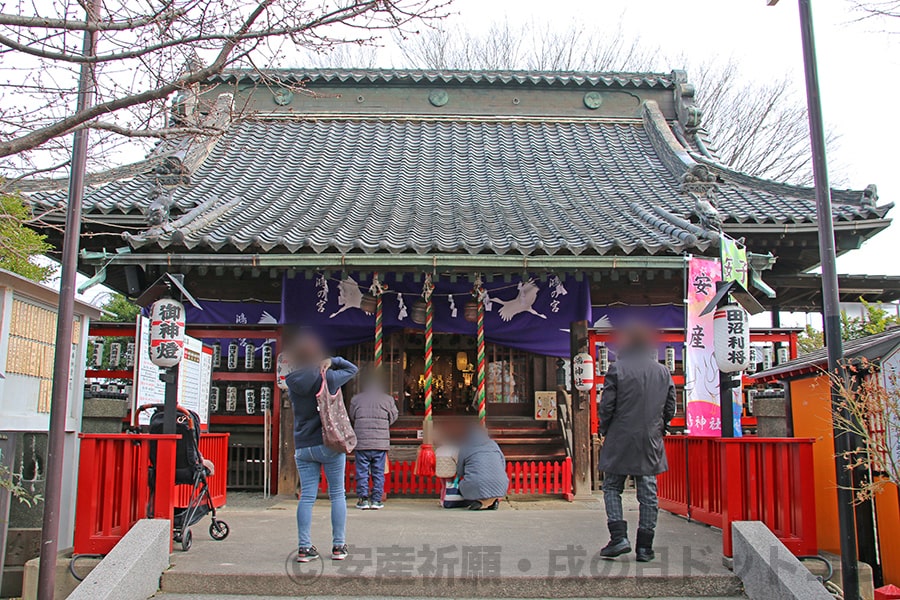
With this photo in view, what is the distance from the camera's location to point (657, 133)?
1410 cm

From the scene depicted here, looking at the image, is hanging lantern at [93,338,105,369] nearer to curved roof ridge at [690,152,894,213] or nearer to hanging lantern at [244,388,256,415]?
hanging lantern at [244,388,256,415]

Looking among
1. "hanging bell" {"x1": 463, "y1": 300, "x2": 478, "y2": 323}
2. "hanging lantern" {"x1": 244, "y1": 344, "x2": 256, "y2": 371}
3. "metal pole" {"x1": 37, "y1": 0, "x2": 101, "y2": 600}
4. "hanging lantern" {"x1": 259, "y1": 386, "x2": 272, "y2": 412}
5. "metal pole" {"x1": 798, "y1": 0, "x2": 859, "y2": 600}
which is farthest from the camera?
"hanging lantern" {"x1": 244, "y1": 344, "x2": 256, "y2": 371}

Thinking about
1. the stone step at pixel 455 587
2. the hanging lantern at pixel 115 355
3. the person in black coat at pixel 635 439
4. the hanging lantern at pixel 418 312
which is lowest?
the stone step at pixel 455 587

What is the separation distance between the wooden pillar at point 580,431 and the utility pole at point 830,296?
202 inches

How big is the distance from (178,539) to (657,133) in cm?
1112

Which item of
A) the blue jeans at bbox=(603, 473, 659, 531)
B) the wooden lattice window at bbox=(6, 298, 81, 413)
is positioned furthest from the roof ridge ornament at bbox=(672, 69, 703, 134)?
the wooden lattice window at bbox=(6, 298, 81, 413)

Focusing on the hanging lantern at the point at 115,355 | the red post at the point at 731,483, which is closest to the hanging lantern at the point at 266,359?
the hanging lantern at the point at 115,355

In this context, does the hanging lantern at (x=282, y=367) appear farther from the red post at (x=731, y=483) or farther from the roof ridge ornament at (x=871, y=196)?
the roof ridge ornament at (x=871, y=196)

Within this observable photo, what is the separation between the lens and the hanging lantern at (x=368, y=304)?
10816 millimetres

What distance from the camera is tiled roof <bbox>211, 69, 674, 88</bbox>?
15148mm

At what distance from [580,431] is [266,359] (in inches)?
216

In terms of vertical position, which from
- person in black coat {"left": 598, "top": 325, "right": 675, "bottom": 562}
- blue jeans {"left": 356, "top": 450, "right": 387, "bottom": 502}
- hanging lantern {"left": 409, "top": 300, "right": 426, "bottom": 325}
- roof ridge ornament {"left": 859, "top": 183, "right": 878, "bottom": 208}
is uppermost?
roof ridge ornament {"left": 859, "top": 183, "right": 878, "bottom": 208}

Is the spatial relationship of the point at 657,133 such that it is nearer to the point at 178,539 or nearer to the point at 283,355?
the point at 283,355

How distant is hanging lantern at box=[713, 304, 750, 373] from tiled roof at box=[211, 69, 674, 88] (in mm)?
8775
